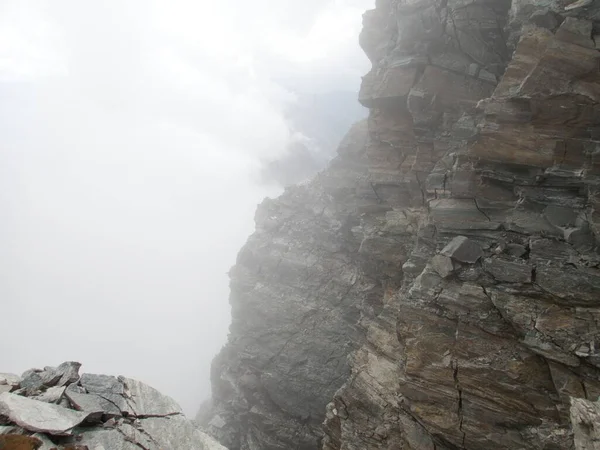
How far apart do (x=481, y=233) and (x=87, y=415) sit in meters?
26.1

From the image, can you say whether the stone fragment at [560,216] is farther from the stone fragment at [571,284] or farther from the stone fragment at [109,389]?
the stone fragment at [109,389]

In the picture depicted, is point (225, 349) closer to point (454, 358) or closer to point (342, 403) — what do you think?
point (342, 403)

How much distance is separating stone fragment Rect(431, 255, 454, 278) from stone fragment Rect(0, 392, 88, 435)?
22763 millimetres

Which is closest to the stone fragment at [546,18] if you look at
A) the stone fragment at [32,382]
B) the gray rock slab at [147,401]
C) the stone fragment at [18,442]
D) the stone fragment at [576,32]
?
the stone fragment at [576,32]

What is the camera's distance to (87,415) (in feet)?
63.7

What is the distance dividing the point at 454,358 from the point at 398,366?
644 cm

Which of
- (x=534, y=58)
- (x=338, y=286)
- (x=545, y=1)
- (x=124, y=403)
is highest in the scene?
(x=545, y=1)

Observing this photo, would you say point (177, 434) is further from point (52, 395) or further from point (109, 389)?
point (52, 395)

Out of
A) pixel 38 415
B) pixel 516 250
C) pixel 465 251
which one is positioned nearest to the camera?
pixel 38 415

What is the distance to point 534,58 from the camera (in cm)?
2323

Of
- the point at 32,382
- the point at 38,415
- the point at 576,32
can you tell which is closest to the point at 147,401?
the point at 38,415

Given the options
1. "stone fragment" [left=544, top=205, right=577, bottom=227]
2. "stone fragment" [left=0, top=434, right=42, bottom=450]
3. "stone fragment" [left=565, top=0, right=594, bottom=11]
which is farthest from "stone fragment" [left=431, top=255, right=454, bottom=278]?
"stone fragment" [left=0, top=434, right=42, bottom=450]

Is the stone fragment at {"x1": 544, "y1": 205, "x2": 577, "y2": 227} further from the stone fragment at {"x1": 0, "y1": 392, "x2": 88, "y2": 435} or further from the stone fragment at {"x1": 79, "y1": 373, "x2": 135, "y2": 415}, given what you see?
the stone fragment at {"x1": 0, "y1": 392, "x2": 88, "y2": 435}

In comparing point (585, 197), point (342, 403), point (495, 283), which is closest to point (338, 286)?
point (342, 403)
